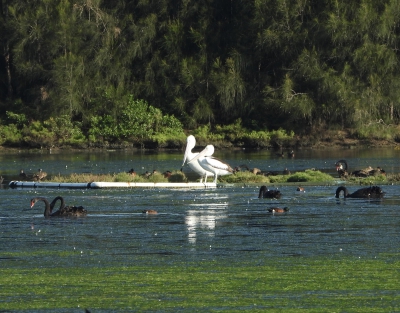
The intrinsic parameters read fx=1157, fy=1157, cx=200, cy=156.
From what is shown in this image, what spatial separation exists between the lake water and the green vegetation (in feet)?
2.99

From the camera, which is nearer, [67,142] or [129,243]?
[129,243]

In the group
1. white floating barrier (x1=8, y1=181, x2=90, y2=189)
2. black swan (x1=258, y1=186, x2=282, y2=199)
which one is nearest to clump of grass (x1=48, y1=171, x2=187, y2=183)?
white floating barrier (x1=8, y1=181, x2=90, y2=189)

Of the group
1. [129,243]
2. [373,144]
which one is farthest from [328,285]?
[373,144]

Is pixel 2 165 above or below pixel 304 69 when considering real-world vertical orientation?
below

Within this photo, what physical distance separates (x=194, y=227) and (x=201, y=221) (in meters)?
1.29

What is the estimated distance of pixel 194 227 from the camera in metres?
27.0

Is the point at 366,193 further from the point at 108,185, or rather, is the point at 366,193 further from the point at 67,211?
the point at 67,211

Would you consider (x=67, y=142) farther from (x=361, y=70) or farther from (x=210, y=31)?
(x=361, y=70)

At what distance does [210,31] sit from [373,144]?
13.2 m

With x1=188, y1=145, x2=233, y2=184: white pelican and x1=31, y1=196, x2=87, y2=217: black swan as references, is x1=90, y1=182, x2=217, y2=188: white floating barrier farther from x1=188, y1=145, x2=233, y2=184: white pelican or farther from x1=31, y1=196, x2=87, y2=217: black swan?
x1=31, y1=196, x2=87, y2=217: black swan

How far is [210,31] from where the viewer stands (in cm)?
7394

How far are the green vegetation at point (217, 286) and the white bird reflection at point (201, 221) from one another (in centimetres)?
408

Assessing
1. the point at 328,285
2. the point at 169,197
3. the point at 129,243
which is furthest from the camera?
the point at 169,197

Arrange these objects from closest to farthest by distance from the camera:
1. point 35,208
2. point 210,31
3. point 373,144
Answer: point 35,208, point 373,144, point 210,31
